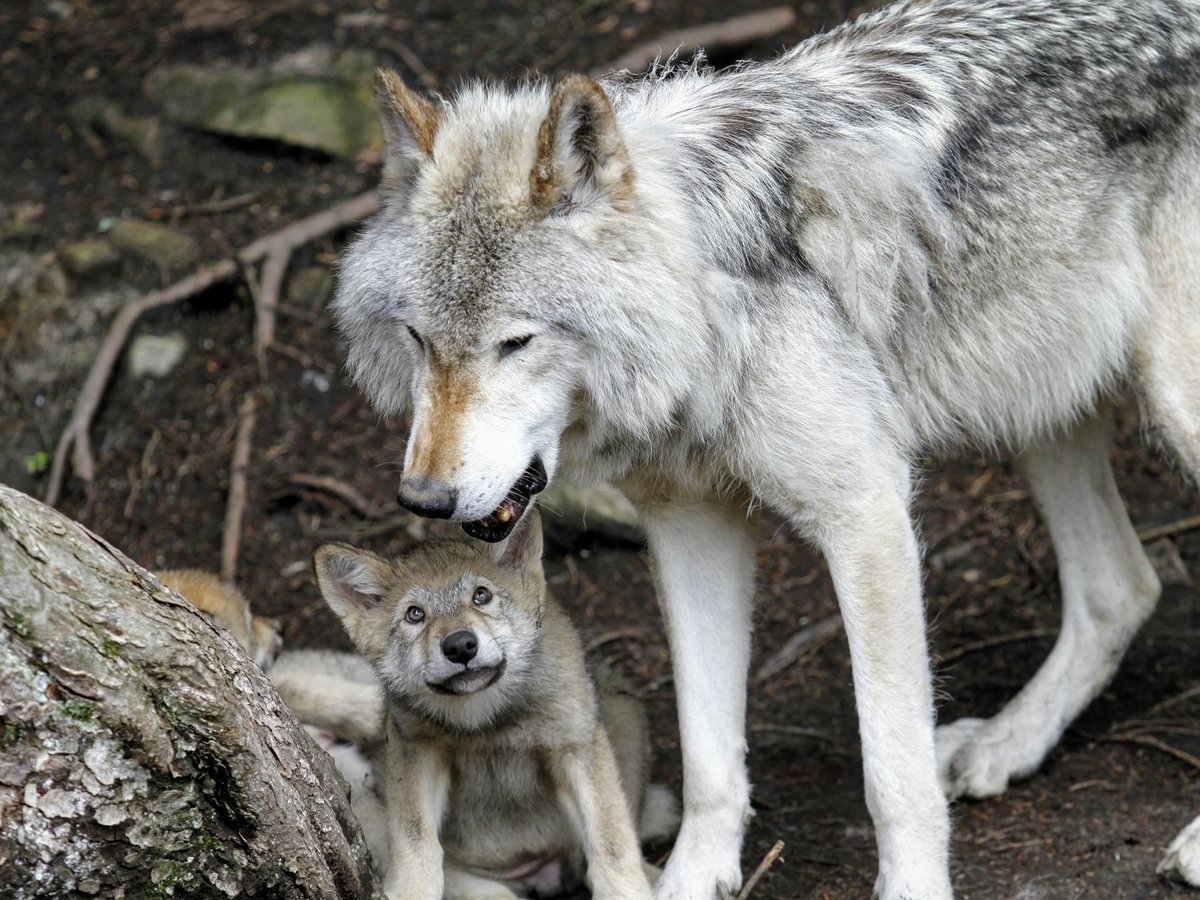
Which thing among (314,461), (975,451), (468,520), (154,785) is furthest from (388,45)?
(154,785)

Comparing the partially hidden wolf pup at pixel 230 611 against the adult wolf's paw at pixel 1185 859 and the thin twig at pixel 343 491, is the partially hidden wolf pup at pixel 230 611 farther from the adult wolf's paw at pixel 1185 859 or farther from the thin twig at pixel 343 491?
the adult wolf's paw at pixel 1185 859

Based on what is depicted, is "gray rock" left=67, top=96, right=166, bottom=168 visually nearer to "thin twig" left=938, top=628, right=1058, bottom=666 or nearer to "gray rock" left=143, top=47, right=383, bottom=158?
"gray rock" left=143, top=47, right=383, bottom=158

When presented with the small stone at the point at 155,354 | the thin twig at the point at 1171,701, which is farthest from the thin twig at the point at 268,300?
the thin twig at the point at 1171,701

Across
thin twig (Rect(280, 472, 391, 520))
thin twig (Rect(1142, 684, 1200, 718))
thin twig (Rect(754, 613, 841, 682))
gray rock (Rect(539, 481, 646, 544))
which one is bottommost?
thin twig (Rect(754, 613, 841, 682))

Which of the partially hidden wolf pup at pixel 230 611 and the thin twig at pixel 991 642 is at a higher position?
the partially hidden wolf pup at pixel 230 611

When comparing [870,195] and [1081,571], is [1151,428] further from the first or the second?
[870,195]

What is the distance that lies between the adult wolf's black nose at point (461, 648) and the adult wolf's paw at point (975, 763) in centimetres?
228

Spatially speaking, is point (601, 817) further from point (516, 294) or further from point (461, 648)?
point (516, 294)

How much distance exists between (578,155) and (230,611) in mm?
2311

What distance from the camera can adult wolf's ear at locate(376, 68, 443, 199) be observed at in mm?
4117

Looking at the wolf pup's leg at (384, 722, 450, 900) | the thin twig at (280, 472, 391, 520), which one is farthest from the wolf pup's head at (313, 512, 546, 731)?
the thin twig at (280, 472, 391, 520)

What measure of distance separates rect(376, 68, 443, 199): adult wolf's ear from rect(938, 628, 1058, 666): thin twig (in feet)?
12.3

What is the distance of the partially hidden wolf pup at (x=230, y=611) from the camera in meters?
5.04

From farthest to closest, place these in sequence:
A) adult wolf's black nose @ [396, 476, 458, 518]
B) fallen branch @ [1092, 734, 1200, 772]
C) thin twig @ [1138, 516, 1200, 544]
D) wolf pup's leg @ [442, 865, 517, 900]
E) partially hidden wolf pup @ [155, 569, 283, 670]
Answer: thin twig @ [1138, 516, 1200, 544] < fallen branch @ [1092, 734, 1200, 772] < partially hidden wolf pup @ [155, 569, 283, 670] < wolf pup's leg @ [442, 865, 517, 900] < adult wolf's black nose @ [396, 476, 458, 518]
